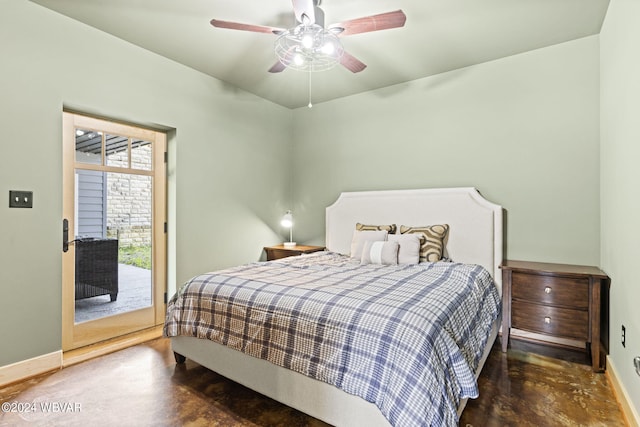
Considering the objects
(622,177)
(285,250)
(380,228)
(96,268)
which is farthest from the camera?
(285,250)

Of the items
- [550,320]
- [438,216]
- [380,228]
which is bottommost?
[550,320]

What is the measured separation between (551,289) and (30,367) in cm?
405

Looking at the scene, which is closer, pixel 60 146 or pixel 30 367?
pixel 30 367

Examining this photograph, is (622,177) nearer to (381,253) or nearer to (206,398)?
(381,253)

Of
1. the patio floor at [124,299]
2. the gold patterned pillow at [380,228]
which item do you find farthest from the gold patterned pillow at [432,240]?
the patio floor at [124,299]

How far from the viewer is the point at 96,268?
3021 millimetres

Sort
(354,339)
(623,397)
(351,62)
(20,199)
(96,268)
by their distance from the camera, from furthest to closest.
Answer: (96,268) → (351,62) → (20,199) → (623,397) → (354,339)

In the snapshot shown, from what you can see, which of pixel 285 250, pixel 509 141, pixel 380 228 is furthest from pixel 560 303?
pixel 285 250

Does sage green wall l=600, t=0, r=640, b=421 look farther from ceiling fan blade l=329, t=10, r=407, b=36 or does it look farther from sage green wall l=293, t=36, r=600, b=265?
ceiling fan blade l=329, t=10, r=407, b=36

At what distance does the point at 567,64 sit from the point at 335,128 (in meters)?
2.53

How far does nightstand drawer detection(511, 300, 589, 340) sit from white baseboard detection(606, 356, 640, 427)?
0.26 m

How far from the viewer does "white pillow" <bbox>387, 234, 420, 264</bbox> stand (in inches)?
122

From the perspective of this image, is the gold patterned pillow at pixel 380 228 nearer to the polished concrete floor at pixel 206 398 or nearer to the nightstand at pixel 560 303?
the nightstand at pixel 560 303

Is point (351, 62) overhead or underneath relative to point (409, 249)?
overhead
